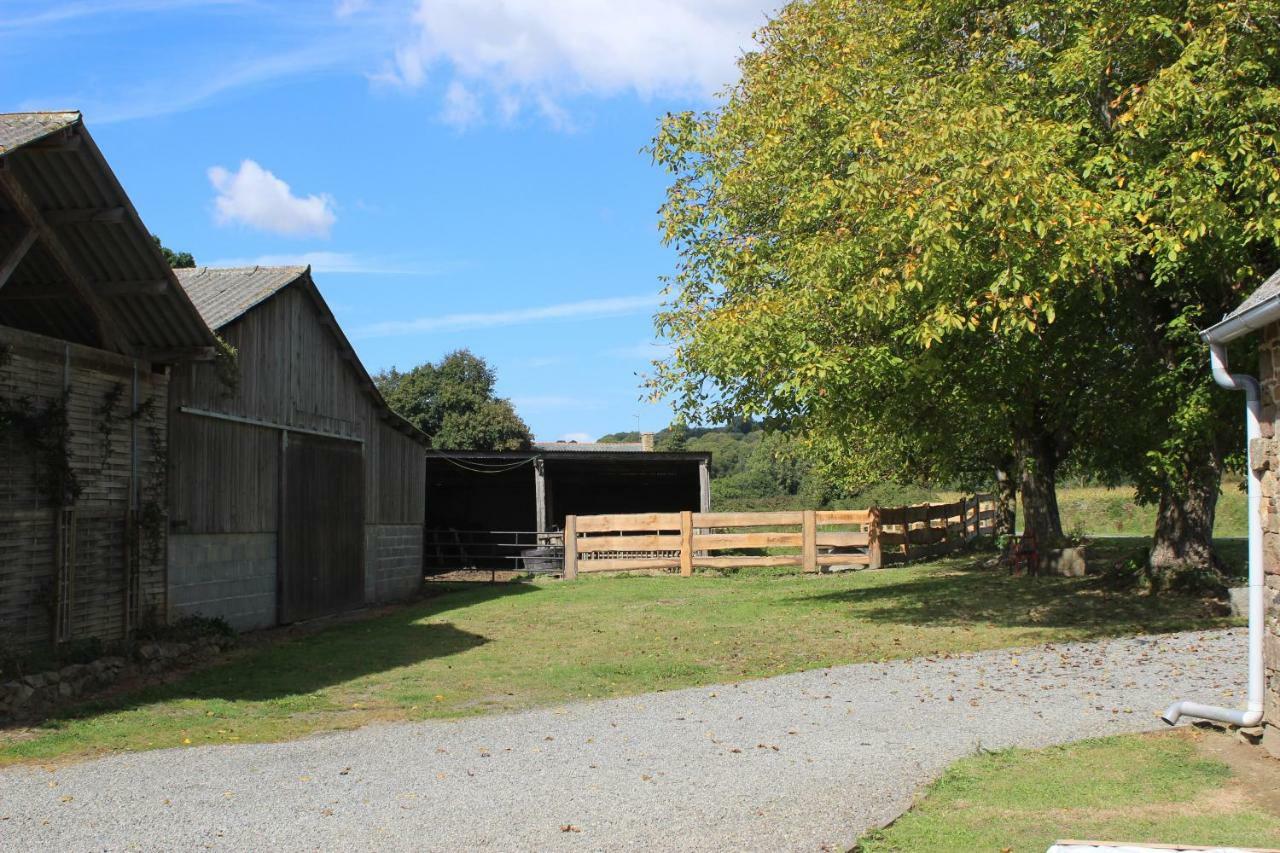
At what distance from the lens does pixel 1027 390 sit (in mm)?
15836

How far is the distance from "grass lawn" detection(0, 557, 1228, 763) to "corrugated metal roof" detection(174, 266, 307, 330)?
4.38 m

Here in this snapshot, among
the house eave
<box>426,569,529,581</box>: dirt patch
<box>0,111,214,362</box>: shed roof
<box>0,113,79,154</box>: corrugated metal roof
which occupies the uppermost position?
<box>0,113,79,154</box>: corrugated metal roof

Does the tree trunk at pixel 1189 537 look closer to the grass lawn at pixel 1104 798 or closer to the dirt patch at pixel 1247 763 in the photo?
the dirt patch at pixel 1247 763

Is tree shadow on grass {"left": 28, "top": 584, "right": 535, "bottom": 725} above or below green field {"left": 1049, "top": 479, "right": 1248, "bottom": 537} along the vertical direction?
below

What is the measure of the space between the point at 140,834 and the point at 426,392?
40.7 metres

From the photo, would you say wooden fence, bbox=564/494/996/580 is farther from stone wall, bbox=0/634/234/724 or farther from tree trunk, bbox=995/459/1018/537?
stone wall, bbox=0/634/234/724

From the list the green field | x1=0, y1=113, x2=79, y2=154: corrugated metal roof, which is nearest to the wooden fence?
x1=0, y1=113, x2=79, y2=154: corrugated metal roof

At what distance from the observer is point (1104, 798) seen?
5.85 metres

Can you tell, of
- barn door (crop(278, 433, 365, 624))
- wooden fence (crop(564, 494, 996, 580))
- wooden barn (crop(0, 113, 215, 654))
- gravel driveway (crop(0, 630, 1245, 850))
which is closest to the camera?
gravel driveway (crop(0, 630, 1245, 850))

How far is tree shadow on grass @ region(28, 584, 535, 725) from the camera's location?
9.78 meters

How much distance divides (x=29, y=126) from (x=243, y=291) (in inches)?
235

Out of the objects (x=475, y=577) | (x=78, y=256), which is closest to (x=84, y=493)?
(x=78, y=256)

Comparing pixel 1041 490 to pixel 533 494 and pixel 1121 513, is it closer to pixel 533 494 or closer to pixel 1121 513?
pixel 533 494

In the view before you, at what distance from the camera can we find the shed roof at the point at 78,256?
32.1ft
